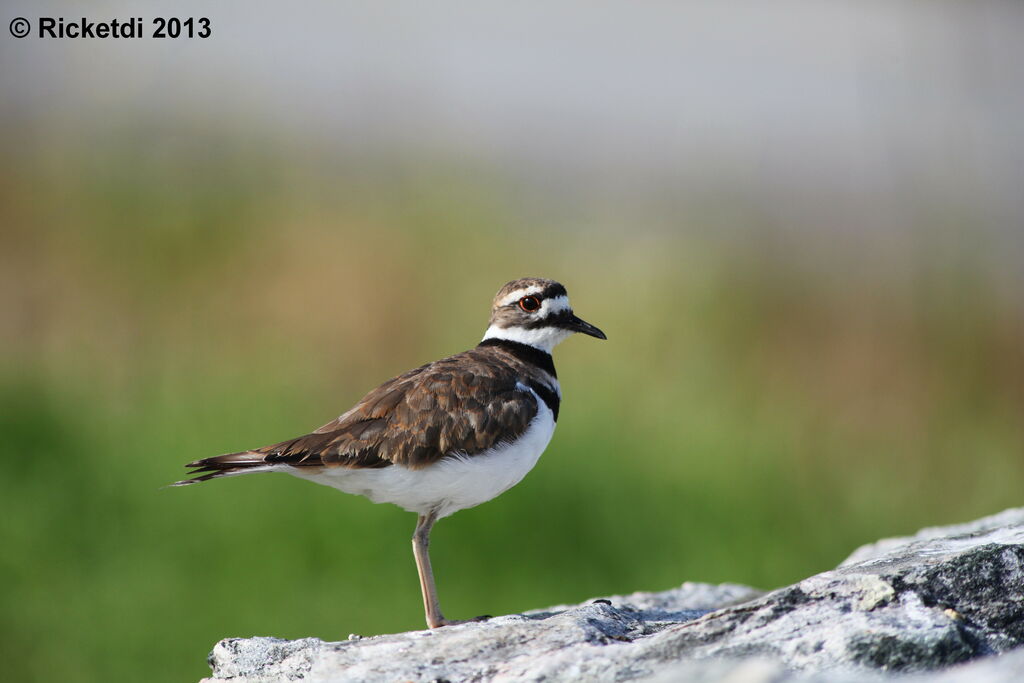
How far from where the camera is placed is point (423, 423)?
4457 millimetres

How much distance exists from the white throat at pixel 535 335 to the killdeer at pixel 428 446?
1.07ft

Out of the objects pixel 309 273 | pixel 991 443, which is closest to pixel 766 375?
pixel 991 443

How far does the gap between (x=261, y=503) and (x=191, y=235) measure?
251cm

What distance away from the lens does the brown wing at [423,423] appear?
433cm

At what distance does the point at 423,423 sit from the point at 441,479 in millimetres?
236

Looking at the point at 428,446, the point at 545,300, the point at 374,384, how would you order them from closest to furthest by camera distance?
the point at 428,446, the point at 545,300, the point at 374,384

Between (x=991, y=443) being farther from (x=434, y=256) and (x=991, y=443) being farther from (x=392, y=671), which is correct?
(x=392, y=671)

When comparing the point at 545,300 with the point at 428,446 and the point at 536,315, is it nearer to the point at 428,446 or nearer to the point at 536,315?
the point at 536,315

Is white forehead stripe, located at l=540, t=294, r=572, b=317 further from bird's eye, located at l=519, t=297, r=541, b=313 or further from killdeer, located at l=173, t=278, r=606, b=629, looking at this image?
killdeer, located at l=173, t=278, r=606, b=629

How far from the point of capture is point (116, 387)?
7504mm

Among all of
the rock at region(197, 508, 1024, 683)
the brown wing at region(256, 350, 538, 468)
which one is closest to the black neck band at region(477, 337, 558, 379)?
the brown wing at region(256, 350, 538, 468)

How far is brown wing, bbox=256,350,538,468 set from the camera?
433 centimetres

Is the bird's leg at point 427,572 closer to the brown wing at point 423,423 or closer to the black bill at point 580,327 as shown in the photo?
the brown wing at point 423,423

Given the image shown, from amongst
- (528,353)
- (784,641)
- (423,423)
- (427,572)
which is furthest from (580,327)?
(784,641)
